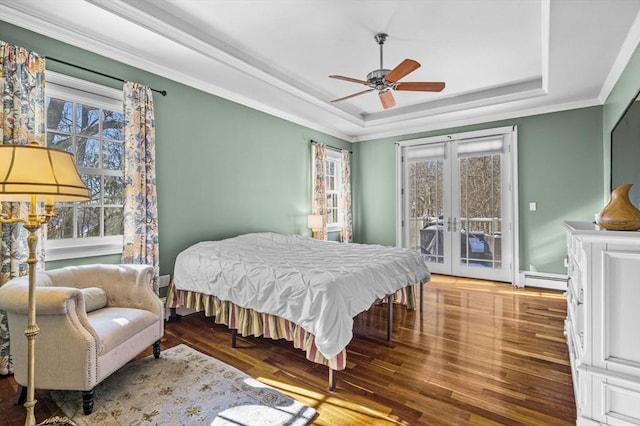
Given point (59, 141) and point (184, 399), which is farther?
point (59, 141)

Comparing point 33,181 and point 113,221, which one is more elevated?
point 33,181

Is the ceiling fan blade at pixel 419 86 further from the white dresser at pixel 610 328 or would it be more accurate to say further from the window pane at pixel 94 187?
the window pane at pixel 94 187

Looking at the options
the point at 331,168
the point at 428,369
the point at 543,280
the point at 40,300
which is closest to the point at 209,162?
the point at 40,300

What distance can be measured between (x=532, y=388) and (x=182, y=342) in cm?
283

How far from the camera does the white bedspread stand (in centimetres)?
219

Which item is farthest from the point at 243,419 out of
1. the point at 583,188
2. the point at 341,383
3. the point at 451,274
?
the point at 583,188

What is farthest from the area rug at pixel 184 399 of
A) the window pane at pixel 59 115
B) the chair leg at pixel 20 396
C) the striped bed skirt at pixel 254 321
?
the window pane at pixel 59 115

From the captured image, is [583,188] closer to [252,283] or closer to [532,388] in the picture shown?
[532,388]

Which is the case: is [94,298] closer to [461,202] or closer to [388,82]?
[388,82]

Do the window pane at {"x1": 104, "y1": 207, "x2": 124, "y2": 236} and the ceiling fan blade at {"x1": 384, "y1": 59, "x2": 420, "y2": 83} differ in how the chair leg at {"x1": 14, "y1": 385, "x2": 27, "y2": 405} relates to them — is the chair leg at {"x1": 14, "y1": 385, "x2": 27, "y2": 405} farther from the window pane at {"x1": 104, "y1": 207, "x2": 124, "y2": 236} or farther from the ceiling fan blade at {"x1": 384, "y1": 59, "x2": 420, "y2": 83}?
the ceiling fan blade at {"x1": 384, "y1": 59, "x2": 420, "y2": 83}

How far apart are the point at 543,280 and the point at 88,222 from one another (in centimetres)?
591

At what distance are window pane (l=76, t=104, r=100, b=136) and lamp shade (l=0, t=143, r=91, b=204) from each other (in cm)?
183

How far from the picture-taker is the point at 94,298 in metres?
2.36

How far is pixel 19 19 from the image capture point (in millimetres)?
2447
